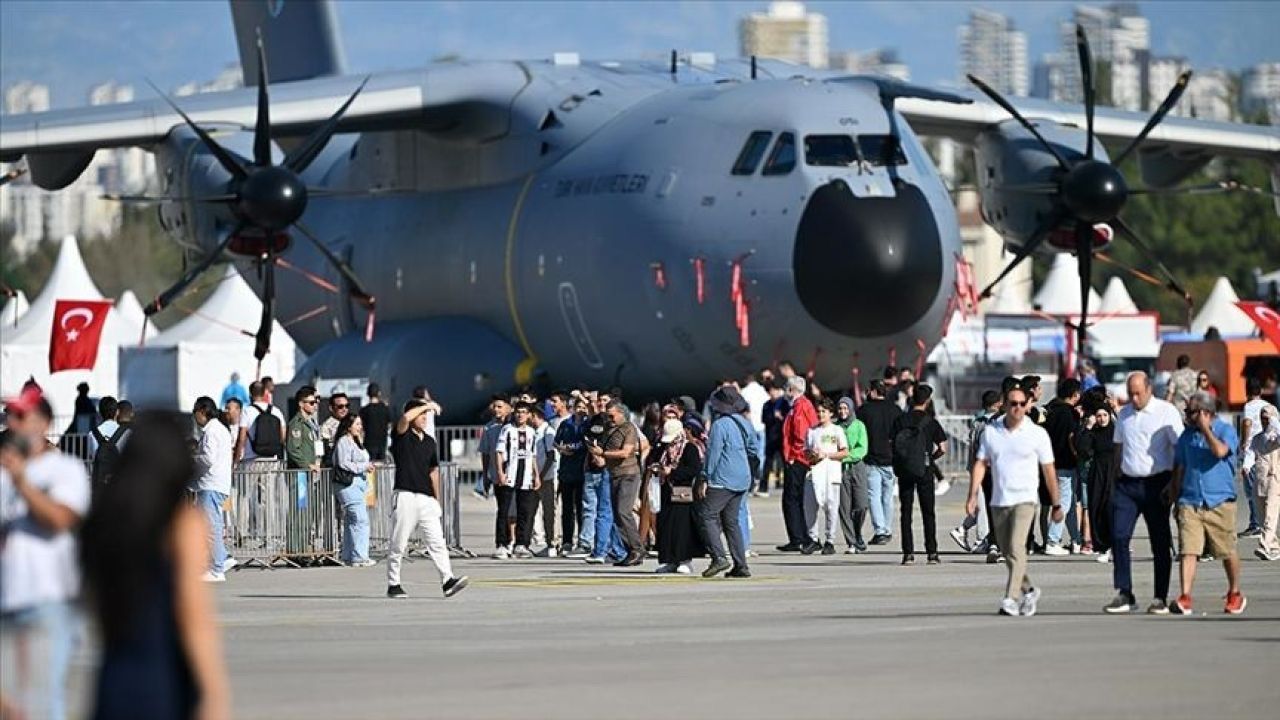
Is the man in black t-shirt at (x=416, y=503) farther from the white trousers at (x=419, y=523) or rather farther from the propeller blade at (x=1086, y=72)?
the propeller blade at (x=1086, y=72)

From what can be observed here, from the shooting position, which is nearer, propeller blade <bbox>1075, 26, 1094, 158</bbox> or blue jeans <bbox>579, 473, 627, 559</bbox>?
blue jeans <bbox>579, 473, 627, 559</bbox>

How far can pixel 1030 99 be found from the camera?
3234 centimetres

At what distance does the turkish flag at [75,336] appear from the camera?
104ft

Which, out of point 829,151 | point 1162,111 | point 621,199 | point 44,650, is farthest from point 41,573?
point 1162,111

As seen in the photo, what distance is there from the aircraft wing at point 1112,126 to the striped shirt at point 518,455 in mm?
11076

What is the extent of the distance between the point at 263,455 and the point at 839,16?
52.3 m

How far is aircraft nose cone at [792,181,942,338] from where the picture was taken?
27203 millimetres

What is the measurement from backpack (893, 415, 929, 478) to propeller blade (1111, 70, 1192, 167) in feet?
25.6

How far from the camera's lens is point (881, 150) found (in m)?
28.2

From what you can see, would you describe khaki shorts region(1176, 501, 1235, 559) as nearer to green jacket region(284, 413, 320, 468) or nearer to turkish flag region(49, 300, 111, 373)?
green jacket region(284, 413, 320, 468)

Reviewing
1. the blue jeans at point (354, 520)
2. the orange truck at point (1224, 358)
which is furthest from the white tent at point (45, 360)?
the blue jeans at point (354, 520)

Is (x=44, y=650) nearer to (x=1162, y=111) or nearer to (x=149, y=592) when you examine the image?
(x=149, y=592)

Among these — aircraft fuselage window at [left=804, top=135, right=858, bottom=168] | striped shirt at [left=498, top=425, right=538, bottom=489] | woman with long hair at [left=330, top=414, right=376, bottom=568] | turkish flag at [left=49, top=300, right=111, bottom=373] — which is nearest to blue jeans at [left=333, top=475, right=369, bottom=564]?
woman with long hair at [left=330, top=414, right=376, bottom=568]

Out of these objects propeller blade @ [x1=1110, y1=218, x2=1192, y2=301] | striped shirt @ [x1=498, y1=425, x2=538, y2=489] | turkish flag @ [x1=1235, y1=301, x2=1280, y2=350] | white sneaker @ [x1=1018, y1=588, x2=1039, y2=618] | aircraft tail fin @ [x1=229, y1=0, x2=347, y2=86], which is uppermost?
aircraft tail fin @ [x1=229, y1=0, x2=347, y2=86]
